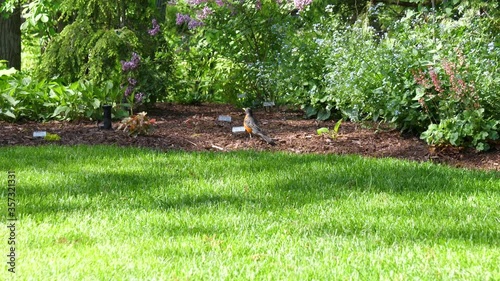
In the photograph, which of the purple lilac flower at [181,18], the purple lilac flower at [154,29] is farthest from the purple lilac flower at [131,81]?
the purple lilac flower at [181,18]

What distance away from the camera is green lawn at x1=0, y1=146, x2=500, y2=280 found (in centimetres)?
311

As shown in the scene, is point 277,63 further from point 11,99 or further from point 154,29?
point 11,99

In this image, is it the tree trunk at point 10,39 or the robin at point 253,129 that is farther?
the tree trunk at point 10,39

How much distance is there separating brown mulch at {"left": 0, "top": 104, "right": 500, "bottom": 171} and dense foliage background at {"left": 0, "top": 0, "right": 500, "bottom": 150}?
0.51 ft

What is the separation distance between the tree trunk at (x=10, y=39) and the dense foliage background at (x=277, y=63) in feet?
2.55

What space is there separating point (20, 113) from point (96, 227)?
454 centimetres

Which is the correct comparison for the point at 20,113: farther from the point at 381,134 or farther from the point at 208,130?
the point at 381,134

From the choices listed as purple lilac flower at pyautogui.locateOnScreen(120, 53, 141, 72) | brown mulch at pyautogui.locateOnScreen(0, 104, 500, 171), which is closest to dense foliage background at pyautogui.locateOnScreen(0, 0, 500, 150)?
purple lilac flower at pyautogui.locateOnScreen(120, 53, 141, 72)

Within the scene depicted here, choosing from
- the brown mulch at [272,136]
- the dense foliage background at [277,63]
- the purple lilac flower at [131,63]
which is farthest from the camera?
the purple lilac flower at [131,63]

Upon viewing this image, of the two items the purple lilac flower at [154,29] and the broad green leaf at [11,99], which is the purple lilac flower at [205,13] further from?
the broad green leaf at [11,99]

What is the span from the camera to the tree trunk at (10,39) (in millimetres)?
11047

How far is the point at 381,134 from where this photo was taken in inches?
267

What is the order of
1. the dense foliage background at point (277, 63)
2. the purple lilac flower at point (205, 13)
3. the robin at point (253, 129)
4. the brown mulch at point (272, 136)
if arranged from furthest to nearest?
1. the purple lilac flower at point (205, 13)
2. the robin at point (253, 129)
3. the dense foliage background at point (277, 63)
4. the brown mulch at point (272, 136)

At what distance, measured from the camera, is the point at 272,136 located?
674cm
